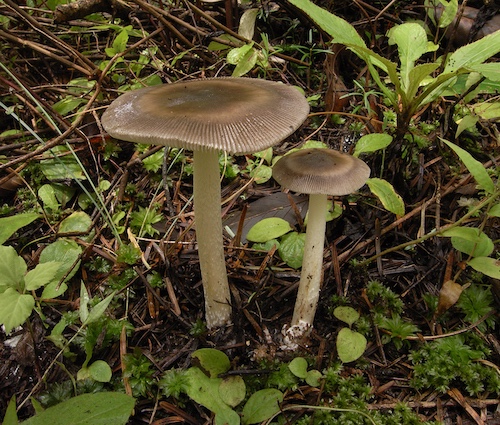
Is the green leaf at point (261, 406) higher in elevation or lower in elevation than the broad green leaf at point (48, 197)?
lower

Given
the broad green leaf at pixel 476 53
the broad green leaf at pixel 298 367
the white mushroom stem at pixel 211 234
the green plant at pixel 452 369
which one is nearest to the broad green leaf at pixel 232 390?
the broad green leaf at pixel 298 367

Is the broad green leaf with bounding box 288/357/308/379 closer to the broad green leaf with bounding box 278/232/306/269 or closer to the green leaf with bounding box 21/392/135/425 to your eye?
the broad green leaf with bounding box 278/232/306/269

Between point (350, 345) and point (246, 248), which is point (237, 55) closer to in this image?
point (246, 248)

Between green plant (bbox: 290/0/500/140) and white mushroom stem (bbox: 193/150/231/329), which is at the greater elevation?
green plant (bbox: 290/0/500/140)

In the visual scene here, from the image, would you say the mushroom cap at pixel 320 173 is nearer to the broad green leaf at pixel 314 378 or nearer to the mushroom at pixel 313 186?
the mushroom at pixel 313 186

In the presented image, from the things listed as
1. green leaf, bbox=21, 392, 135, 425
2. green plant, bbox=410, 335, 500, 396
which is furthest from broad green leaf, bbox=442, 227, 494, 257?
green leaf, bbox=21, 392, 135, 425
